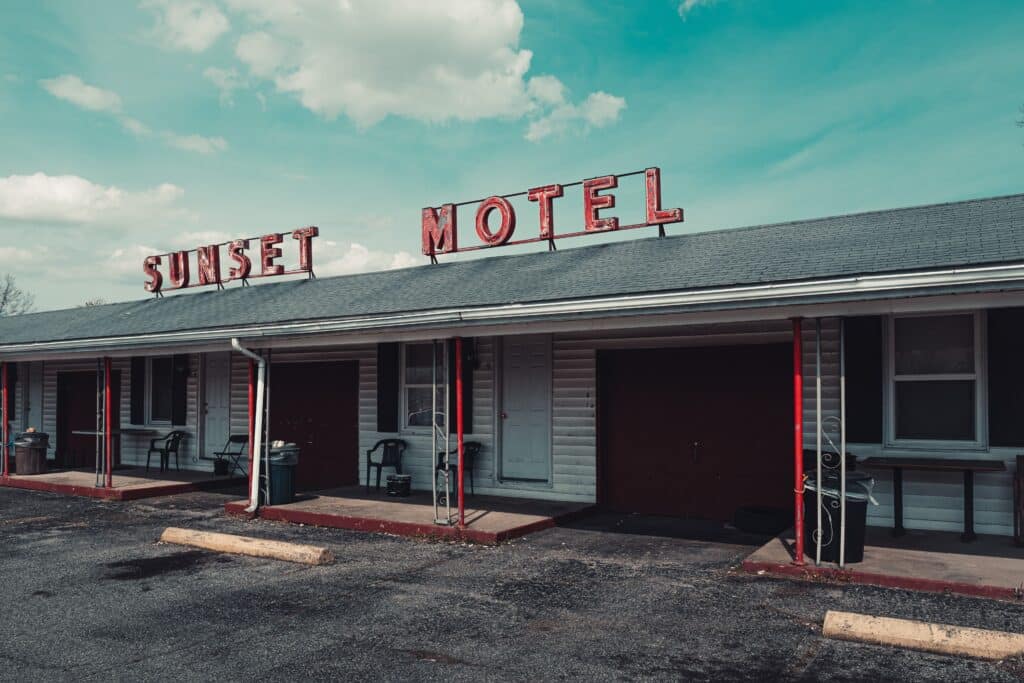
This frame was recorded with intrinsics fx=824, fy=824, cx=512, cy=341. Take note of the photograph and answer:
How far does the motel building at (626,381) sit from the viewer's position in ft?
25.5

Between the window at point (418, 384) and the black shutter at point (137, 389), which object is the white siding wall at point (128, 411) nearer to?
the black shutter at point (137, 389)

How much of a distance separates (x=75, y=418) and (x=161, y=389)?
3543 mm

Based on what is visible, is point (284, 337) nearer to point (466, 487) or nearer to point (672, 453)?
point (466, 487)

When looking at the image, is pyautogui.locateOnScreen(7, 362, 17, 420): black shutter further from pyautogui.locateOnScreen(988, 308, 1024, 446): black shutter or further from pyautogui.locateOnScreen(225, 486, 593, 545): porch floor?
pyautogui.locateOnScreen(988, 308, 1024, 446): black shutter

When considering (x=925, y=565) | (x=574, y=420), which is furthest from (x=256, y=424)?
(x=925, y=565)

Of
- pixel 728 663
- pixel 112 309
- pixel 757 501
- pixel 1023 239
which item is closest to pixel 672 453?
pixel 757 501

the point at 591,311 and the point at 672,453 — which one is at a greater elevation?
the point at 591,311

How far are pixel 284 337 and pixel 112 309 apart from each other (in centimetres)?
1259

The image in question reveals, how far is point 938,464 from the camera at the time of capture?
8.18m

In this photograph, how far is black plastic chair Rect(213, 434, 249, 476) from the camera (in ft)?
48.6

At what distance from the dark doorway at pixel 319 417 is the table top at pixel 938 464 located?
805 cm

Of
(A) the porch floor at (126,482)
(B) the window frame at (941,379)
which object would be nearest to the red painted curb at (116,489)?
(A) the porch floor at (126,482)

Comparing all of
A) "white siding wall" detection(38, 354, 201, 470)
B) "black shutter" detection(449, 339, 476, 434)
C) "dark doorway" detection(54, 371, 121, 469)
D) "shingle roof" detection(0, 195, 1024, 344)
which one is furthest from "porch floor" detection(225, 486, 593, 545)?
"dark doorway" detection(54, 371, 121, 469)

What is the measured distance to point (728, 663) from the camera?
5242 mm
